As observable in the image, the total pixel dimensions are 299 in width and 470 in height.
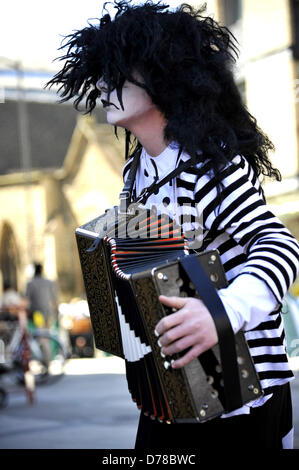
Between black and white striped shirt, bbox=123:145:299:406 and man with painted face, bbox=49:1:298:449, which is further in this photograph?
man with painted face, bbox=49:1:298:449

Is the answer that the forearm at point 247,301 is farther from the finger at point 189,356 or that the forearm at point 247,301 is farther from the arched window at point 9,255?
the arched window at point 9,255

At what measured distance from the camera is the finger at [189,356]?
1.65m

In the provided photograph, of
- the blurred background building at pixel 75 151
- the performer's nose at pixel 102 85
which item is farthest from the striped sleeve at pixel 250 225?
the blurred background building at pixel 75 151

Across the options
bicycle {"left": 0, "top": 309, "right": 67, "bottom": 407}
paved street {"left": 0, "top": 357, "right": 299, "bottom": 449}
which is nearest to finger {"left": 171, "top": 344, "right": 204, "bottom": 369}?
paved street {"left": 0, "top": 357, "right": 299, "bottom": 449}

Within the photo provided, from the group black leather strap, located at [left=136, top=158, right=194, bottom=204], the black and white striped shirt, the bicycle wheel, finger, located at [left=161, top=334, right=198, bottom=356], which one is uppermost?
black leather strap, located at [left=136, top=158, right=194, bottom=204]

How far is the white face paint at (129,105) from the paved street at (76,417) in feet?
12.7

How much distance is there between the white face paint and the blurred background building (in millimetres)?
13082

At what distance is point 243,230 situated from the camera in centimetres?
196

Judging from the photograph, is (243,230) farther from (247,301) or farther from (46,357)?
(46,357)

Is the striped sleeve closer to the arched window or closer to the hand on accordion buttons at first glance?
the hand on accordion buttons

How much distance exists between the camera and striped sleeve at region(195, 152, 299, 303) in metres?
1.81

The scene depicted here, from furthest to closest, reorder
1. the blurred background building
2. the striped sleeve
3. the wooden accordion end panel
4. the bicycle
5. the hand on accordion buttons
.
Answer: the blurred background building < the bicycle < the wooden accordion end panel < the striped sleeve < the hand on accordion buttons

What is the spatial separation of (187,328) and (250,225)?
0.40m

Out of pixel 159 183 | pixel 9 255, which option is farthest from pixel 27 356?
pixel 9 255
